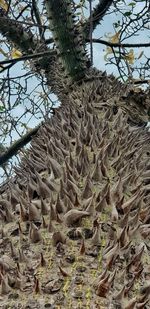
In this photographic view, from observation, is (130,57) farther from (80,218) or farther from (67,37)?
(80,218)

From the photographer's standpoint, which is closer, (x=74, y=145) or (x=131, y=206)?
(x=131, y=206)

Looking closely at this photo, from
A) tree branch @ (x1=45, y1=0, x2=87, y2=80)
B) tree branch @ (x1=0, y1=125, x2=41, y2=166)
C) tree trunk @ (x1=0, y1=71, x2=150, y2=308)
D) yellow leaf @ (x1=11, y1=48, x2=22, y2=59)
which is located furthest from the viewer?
yellow leaf @ (x1=11, y1=48, x2=22, y2=59)

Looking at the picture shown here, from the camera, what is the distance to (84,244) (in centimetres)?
162

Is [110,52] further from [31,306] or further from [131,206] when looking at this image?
Answer: [31,306]

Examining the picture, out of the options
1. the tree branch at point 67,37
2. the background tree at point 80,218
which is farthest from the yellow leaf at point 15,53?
the background tree at point 80,218

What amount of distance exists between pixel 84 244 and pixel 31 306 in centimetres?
30

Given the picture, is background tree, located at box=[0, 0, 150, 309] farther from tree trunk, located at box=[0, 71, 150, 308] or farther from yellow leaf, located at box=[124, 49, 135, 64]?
yellow leaf, located at box=[124, 49, 135, 64]

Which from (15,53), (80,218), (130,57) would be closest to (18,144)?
(15,53)

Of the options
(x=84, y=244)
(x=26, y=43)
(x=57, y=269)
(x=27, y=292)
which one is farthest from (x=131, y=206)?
(x=26, y=43)

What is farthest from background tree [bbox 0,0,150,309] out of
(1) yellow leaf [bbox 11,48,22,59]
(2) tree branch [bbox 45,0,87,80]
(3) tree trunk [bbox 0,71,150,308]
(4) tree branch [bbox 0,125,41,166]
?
(1) yellow leaf [bbox 11,48,22,59]

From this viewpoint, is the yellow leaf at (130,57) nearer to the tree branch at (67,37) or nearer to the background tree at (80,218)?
the tree branch at (67,37)

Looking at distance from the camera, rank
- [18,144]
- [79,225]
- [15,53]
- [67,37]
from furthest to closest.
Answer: [15,53], [18,144], [67,37], [79,225]

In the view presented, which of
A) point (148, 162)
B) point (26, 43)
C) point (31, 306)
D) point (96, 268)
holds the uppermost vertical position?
point (26, 43)

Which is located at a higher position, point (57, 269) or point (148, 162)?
point (57, 269)
